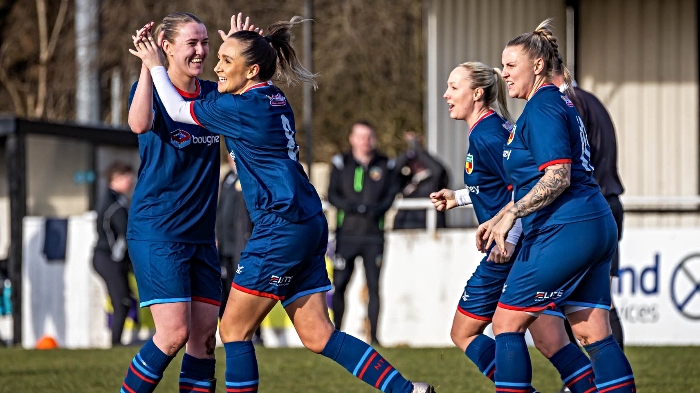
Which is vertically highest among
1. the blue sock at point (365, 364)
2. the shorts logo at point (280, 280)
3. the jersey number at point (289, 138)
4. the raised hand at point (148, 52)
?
the raised hand at point (148, 52)

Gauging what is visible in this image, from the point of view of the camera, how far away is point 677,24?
1595 centimetres

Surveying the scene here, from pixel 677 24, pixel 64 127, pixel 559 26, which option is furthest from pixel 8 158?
pixel 677 24

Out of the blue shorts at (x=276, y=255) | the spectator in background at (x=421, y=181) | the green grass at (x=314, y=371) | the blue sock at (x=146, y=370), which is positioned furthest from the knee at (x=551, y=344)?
the spectator in background at (x=421, y=181)

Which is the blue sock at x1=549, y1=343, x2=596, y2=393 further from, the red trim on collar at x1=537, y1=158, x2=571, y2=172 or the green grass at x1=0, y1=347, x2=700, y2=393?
the green grass at x1=0, y1=347, x2=700, y2=393

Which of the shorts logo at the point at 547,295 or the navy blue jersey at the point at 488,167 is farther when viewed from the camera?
the navy blue jersey at the point at 488,167

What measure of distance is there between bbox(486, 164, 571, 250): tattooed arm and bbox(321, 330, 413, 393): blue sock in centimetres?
84

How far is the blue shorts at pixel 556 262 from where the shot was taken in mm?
5738

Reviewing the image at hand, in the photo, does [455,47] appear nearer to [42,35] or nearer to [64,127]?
[64,127]

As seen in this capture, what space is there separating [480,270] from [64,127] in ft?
35.8

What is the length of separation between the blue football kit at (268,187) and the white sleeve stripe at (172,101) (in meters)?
0.05

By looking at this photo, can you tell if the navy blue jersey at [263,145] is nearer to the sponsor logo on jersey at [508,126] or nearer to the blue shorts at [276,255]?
the blue shorts at [276,255]

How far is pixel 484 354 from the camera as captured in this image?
21.3ft

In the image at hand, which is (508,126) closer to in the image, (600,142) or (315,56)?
(600,142)

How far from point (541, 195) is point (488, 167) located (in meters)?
0.78
